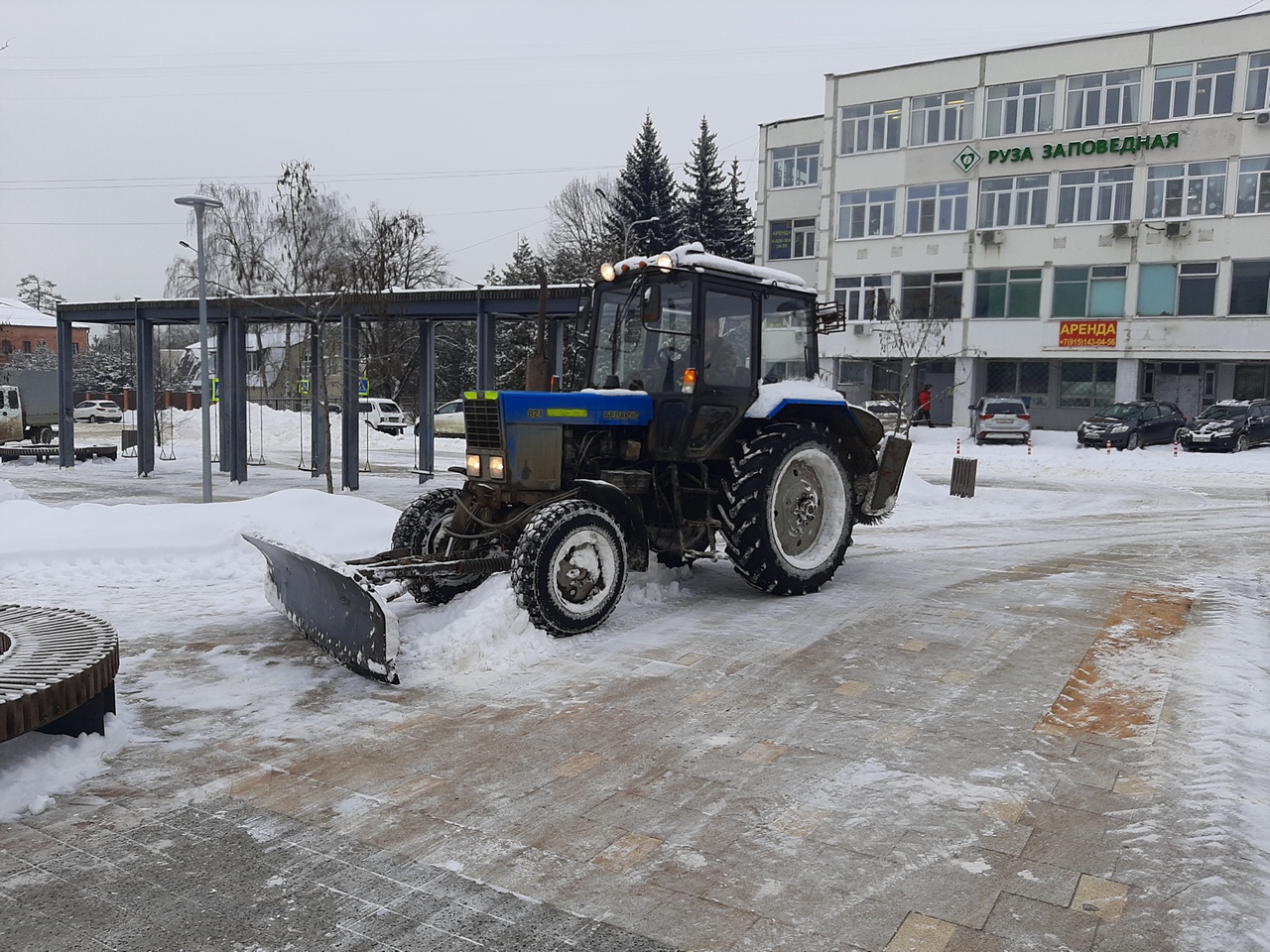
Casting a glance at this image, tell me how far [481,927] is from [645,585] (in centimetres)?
483

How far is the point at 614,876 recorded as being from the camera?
3531 millimetres

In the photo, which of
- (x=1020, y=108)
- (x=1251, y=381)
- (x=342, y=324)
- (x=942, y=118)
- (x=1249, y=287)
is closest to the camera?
(x=342, y=324)

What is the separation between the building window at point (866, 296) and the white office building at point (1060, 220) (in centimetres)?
7

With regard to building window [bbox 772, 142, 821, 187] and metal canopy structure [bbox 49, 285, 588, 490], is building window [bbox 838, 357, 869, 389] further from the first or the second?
metal canopy structure [bbox 49, 285, 588, 490]

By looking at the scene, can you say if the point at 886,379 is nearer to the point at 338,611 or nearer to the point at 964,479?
the point at 964,479

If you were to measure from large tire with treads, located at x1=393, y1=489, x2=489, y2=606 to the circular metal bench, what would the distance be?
90.7 inches

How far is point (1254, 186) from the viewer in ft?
99.7

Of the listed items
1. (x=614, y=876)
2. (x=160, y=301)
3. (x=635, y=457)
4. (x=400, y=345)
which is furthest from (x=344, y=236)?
(x=614, y=876)

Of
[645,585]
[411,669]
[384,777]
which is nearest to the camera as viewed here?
[384,777]

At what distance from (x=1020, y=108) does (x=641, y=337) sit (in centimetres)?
3085

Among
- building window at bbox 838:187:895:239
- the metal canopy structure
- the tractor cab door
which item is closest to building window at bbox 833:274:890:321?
building window at bbox 838:187:895:239

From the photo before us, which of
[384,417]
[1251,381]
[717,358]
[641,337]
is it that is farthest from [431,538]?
[1251,381]

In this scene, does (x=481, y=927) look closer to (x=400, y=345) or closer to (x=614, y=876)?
(x=614, y=876)

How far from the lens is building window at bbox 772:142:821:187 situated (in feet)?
128
